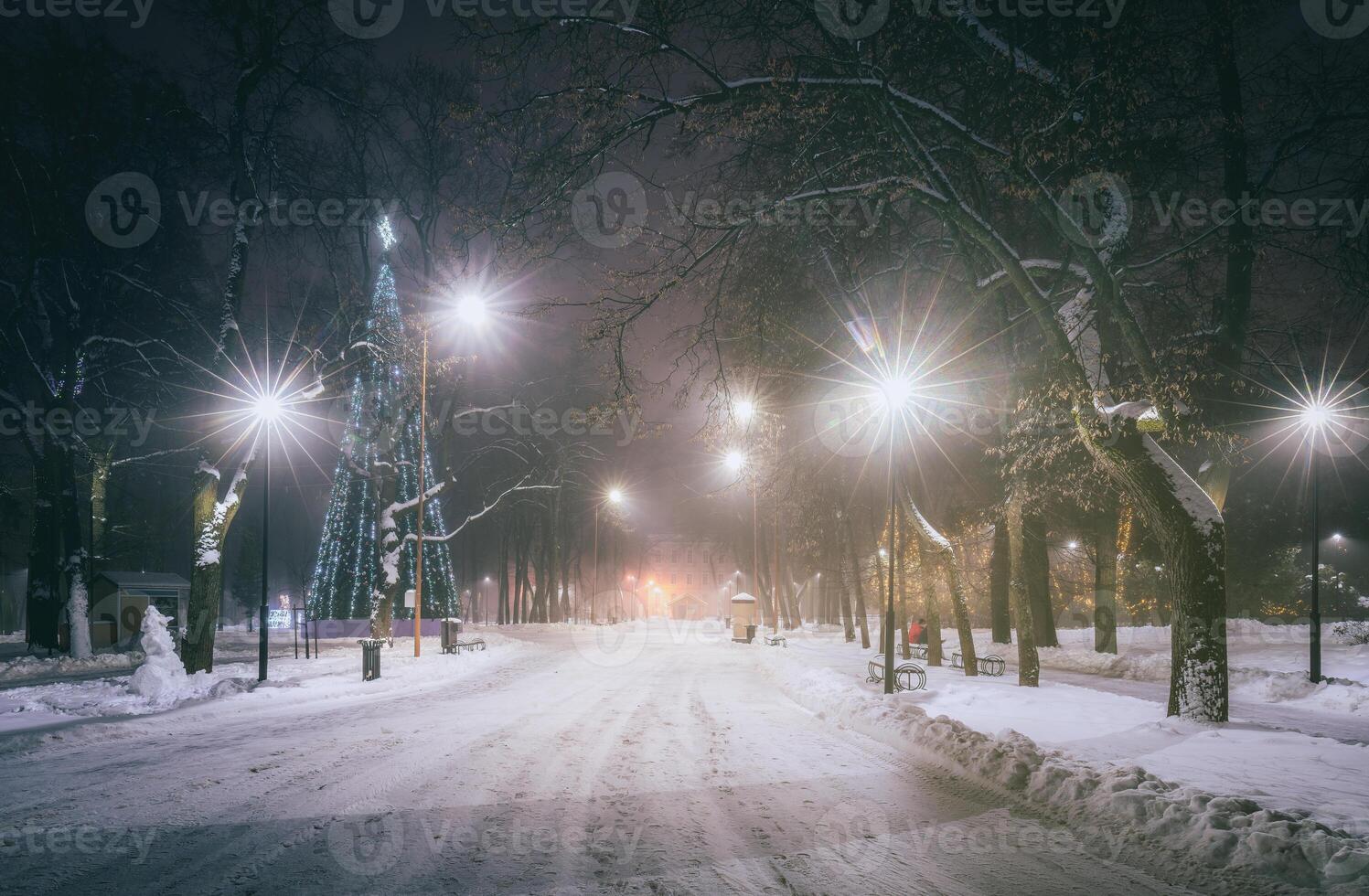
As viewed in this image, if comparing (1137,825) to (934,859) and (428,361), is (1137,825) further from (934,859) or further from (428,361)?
(428,361)

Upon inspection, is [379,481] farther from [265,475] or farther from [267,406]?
[267,406]

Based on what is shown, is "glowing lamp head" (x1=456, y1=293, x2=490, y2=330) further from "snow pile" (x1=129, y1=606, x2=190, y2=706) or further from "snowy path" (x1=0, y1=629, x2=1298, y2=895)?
"snowy path" (x1=0, y1=629, x2=1298, y2=895)

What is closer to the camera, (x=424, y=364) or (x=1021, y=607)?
(x=1021, y=607)

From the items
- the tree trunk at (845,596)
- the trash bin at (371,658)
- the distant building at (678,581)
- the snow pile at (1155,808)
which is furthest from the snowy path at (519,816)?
the distant building at (678,581)

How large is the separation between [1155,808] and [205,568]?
1722 centimetres

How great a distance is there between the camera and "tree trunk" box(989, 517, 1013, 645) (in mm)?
21139

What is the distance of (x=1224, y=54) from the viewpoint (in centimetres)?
1098

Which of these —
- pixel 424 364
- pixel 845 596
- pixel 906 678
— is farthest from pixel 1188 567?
pixel 845 596

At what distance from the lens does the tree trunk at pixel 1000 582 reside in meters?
21.1

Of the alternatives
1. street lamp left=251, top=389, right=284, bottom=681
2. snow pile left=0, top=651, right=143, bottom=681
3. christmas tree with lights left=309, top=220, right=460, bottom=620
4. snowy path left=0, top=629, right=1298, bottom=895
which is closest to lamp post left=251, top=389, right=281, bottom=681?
street lamp left=251, top=389, right=284, bottom=681

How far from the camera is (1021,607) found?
1447cm

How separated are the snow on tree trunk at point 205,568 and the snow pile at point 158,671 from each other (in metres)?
2.42

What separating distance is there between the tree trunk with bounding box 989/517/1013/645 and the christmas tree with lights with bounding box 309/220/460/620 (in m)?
18.6

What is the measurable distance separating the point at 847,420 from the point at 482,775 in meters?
14.8
